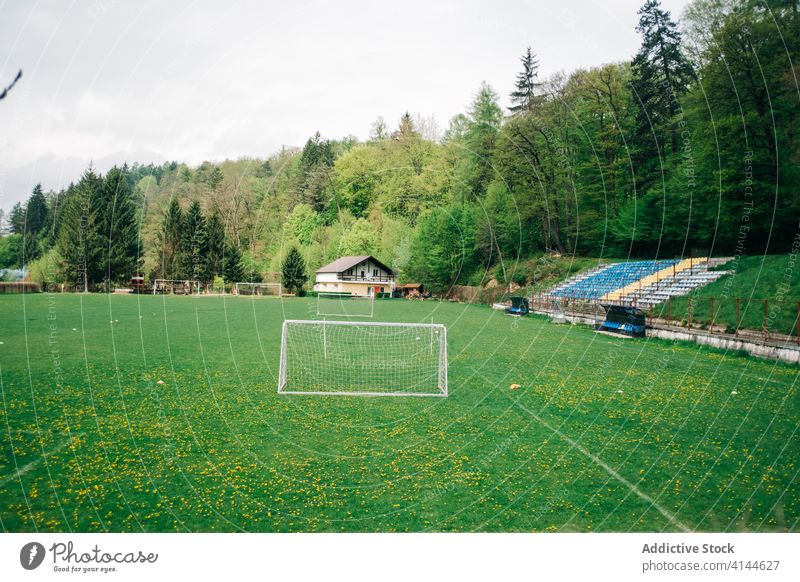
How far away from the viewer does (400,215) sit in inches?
1002

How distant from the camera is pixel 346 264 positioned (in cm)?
3045

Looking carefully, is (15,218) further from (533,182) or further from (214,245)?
(214,245)

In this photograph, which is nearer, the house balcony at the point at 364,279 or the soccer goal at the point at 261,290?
the house balcony at the point at 364,279

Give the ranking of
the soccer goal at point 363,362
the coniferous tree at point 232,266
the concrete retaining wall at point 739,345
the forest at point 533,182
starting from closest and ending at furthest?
1. the soccer goal at point 363,362
2. the concrete retaining wall at point 739,345
3. the forest at point 533,182
4. the coniferous tree at point 232,266

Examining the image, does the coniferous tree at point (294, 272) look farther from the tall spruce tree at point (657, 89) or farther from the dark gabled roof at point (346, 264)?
the tall spruce tree at point (657, 89)

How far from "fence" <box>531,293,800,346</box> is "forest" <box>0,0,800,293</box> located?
10.6ft

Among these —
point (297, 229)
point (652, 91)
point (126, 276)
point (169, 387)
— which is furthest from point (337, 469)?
point (126, 276)

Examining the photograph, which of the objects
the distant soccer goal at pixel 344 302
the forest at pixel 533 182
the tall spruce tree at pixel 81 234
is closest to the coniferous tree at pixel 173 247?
the forest at pixel 533 182

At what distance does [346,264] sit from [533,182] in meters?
16.6

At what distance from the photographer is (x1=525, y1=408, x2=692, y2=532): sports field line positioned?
167 inches

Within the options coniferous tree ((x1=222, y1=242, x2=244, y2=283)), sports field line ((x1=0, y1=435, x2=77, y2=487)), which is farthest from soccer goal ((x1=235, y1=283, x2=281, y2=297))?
sports field line ((x1=0, y1=435, x2=77, y2=487))

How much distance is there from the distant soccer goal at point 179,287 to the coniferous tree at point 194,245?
76 centimetres

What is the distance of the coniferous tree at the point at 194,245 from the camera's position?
143 feet

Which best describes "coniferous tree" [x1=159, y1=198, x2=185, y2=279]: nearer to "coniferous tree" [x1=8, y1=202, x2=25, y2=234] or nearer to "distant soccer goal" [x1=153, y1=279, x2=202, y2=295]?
"distant soccer goal" [x1=153, y1=279, x2=202, y2=295]
